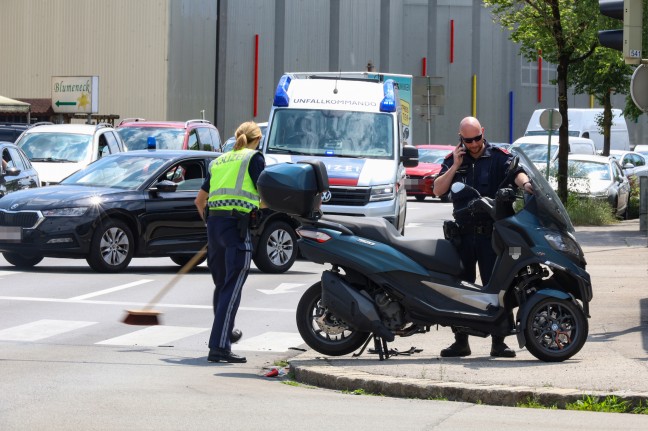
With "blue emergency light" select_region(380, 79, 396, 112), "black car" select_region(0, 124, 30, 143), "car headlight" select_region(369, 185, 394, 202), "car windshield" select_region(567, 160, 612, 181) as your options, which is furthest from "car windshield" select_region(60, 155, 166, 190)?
"car windshield" select_region(567, 160, 612, 181)

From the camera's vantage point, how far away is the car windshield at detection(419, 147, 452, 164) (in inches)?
1662

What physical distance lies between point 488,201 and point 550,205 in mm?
450

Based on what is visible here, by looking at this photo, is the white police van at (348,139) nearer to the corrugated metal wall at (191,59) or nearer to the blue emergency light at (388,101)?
the blue emergency light at (388,101)

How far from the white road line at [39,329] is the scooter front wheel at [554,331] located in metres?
4.16

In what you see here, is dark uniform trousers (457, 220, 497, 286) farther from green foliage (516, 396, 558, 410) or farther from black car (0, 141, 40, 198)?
black car (0, 141, 40, 198)

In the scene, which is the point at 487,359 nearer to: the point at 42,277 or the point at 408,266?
the point at 408,266

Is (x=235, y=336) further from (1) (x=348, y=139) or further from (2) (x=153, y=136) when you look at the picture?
(2) (x=153, y=136)

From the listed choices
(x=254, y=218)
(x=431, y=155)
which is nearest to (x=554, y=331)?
(x=254, y=218)

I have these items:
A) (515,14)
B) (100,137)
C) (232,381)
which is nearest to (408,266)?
(232,381)

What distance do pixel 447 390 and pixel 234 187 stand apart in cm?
277

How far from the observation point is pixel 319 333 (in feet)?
33.8

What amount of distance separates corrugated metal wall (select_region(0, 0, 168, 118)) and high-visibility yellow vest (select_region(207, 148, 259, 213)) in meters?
43.0

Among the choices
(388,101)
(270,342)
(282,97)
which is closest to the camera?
(270,342)

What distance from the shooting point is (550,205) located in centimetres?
1002
